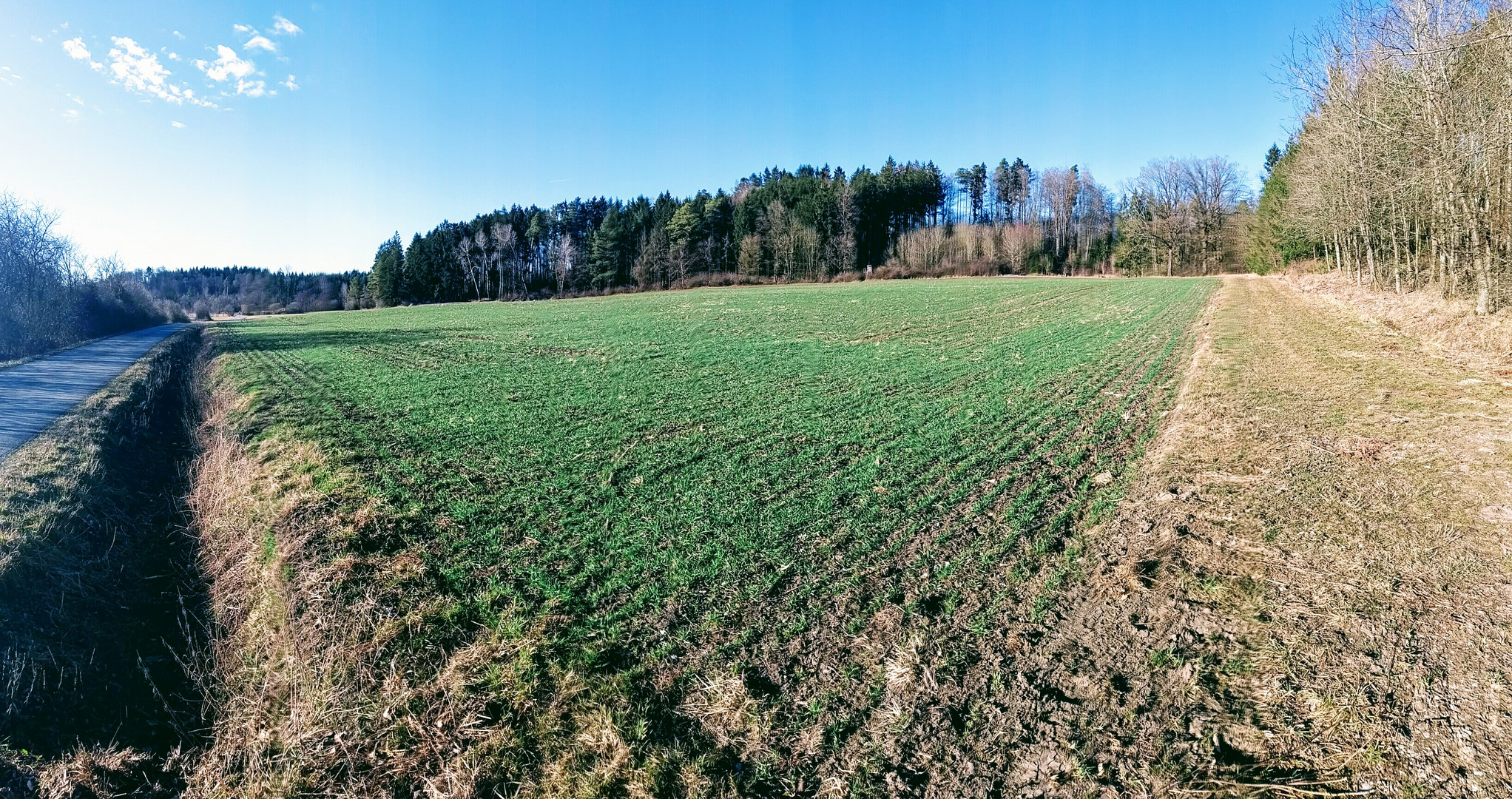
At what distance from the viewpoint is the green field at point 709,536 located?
4289 millimetres

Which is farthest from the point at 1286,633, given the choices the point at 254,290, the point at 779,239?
the point at 254,290

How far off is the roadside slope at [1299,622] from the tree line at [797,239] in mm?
68933

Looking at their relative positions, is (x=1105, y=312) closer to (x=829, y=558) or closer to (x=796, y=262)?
(x=829, y=558)

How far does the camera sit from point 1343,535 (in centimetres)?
630

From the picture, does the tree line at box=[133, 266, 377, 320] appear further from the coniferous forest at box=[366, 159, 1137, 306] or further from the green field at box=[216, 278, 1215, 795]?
the green field at box=[216, 278, 1215, 795]

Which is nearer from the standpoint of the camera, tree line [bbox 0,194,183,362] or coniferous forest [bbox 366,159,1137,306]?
tree line [bbox 0,194,183,362]

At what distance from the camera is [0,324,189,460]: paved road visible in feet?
40.8

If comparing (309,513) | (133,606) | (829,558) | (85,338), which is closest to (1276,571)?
(829,558)

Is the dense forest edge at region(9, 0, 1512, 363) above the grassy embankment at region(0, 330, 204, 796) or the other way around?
above

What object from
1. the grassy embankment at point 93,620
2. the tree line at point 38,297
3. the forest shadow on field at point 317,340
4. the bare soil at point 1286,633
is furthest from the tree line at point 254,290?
the bare soil at point 1286,633

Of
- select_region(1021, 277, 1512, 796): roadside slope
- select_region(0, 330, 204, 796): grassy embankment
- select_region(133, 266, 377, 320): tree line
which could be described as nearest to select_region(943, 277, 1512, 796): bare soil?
select_region(1021, 277, 1512, 796): roadside slope

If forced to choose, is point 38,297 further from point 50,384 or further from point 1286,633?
point 1286,633

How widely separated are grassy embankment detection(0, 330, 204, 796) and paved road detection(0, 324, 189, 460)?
46.5 inches

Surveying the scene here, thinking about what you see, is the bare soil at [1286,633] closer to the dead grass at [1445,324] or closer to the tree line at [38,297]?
the dead grass at [1445,324]
